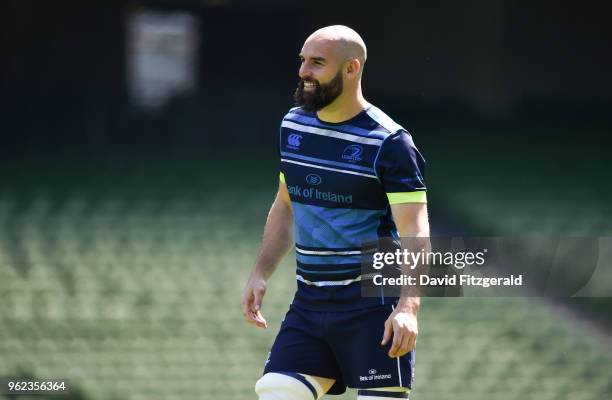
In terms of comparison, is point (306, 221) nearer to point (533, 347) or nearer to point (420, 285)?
point (420, 285)

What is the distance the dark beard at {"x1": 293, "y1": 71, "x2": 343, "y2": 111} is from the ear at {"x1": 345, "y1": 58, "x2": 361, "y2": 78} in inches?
1.1

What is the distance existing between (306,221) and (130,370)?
110 inches

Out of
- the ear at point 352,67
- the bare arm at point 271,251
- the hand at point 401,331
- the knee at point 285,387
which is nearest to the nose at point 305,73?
the ear at point 352,67

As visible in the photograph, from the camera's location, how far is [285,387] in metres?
3.35

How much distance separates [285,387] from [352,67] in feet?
3.13

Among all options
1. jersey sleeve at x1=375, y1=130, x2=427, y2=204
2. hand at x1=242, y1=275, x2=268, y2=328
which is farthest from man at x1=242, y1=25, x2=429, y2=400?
hand at x1=242, y1=275, x2=268, y2=328

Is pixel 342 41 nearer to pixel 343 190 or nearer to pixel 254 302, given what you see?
pixel 343 190

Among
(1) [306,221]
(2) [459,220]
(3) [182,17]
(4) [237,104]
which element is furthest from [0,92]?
(1) [306,221]

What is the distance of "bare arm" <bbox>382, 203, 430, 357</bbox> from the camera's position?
3.11 meters

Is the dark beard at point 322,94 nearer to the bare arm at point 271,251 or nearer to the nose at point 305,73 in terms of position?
the nose at point 305,73

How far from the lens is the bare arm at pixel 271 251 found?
11.7 ft

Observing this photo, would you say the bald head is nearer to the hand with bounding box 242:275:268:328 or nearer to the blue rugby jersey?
the blue rugby jersey

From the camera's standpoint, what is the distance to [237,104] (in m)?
15.6

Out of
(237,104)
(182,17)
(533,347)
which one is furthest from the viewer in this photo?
(182,17)
